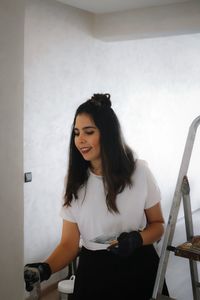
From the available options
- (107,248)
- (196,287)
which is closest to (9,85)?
(107,248)

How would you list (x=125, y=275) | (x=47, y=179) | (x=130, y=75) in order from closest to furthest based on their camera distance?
(x=125, y=275) < (x=47, y=179) < (x=130, y=75)

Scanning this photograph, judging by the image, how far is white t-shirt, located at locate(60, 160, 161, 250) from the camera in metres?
1.73

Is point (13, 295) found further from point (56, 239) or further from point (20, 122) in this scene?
point (56, 239)

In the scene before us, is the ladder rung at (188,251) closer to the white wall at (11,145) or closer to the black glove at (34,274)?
the black glove at (34,274)

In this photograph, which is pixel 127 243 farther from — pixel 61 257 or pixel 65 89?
pixel 65 89

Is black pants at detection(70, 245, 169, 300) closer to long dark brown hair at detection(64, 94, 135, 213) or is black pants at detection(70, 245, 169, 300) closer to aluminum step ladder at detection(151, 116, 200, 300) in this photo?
aluminum step ladder at detection(151, 116, 200, 300)

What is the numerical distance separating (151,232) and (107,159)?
0.36m

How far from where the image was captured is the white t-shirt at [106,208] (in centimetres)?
A: 173

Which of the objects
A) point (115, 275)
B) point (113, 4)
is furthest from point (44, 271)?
point (113, 4)

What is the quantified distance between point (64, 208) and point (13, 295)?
41cm

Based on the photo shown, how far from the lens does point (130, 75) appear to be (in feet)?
14.9

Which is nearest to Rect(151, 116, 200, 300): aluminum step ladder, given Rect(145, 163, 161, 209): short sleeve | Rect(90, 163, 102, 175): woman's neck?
Rect(145, 163, 161, 209): short sleeve

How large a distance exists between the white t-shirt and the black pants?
0.21 ft

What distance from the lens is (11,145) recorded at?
1.66 meters
